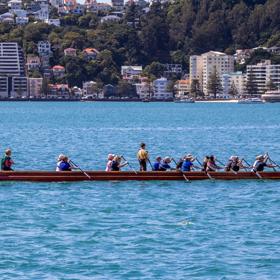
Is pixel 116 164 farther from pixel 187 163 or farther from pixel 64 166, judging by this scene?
pixel 187 163

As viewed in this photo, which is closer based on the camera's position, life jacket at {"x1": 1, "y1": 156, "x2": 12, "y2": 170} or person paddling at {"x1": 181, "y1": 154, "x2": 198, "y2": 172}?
life jacket at {"x1": 1, "y1": 156, "x2": 12, "y2": 170}

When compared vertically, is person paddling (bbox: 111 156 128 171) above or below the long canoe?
above

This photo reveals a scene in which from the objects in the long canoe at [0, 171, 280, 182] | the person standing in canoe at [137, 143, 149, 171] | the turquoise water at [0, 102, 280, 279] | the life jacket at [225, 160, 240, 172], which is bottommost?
the turquoise water at [0, 102, 280, 279]

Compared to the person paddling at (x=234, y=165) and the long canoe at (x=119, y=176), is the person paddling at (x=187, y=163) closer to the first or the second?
the long canoe at (x=119, y=176)

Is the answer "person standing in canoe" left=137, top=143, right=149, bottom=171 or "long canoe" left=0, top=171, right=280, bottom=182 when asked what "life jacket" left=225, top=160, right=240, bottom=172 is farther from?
"person standing in canoe" left=137, top=143, right=149, bottom=171

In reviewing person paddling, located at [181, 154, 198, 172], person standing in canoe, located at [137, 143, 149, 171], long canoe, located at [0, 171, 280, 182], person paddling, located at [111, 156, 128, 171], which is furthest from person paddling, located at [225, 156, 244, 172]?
person paddling, located at [111, 156, 128, 171]

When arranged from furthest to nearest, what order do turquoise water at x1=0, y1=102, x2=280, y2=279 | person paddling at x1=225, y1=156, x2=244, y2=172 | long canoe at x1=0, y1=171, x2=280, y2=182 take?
person paddling at x1=225, y1=156, x2=244, y2=172
long canoe at x1=0, y1=171, x2=280, y2=182
turquoise water at x1=0, y1=102, x2=280, y2=279

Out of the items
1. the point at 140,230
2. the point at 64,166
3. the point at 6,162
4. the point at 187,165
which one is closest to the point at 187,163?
the point at 187,165

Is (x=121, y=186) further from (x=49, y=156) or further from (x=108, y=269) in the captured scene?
(x=49, y=156)

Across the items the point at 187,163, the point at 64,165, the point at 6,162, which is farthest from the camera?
the point at 187,163

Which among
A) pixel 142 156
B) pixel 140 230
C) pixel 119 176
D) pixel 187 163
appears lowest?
pixel 140 230

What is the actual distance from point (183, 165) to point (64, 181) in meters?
4.41

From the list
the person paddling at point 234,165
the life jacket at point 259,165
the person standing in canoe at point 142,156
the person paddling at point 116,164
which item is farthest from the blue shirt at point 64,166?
the life jacket at point 259,165

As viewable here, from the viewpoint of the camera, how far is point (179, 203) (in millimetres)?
39938
